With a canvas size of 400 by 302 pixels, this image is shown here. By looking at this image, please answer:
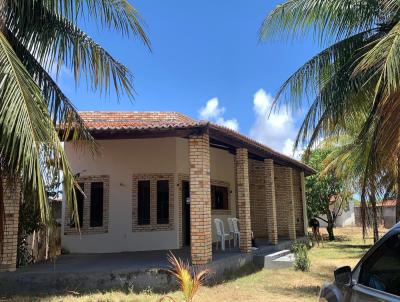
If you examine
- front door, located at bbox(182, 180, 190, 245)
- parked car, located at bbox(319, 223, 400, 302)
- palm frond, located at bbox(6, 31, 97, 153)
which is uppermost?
palm frond, located at bbox(6, 31, 97, 153)

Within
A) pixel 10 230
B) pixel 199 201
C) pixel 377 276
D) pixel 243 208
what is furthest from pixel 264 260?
pixel 377 276

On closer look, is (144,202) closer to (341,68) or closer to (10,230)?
(10,230)

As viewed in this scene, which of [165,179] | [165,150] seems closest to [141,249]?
[165,179]

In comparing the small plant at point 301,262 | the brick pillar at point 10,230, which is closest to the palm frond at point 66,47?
the brick pillar at point 10,230

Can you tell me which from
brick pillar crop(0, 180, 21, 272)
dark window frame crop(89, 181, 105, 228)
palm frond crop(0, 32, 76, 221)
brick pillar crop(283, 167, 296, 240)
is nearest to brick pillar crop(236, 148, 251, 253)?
dark window frame crop(89, 181, 105, 228)

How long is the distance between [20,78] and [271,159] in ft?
41.3

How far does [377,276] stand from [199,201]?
728cm

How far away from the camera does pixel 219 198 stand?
58.1ft

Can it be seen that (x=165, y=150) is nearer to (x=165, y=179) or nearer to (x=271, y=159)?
(x=165, y=179)

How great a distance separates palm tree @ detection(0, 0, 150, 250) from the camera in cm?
493

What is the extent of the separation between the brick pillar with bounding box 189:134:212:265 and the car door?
7042 mm

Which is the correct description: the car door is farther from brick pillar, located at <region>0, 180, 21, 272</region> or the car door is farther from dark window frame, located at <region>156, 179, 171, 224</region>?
dark window frame, located at <region>156, 179, 171, 224</region>

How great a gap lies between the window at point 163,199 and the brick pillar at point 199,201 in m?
4.35

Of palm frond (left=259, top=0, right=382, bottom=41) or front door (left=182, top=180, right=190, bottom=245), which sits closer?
palm frond (left=259, top=0, right=382, bottom=41)
